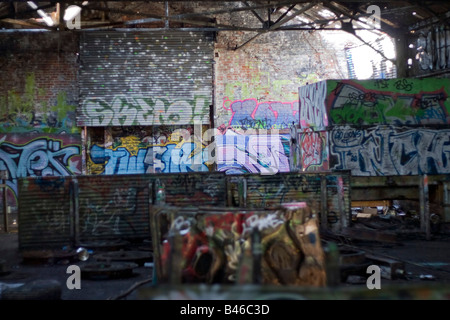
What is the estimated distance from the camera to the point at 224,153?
20.0 metres

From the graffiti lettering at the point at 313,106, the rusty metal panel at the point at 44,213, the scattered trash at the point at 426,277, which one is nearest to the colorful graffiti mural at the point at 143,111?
the graffiti lettering at the point at 313,106

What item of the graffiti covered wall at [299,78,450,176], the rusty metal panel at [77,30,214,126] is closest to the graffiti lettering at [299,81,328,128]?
the graffiti covered wall at [299,78,450,176]

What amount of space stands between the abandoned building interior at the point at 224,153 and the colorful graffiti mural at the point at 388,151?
0.12ft

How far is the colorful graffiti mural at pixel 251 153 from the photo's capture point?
20.0 meters

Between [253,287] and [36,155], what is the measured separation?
16684mm

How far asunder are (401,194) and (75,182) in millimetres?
7775

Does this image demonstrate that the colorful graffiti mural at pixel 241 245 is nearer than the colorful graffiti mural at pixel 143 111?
Yes

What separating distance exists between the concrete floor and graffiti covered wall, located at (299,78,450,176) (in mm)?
2248

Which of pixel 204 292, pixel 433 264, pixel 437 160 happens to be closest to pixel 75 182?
pixel 433 264

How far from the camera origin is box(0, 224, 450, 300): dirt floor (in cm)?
432

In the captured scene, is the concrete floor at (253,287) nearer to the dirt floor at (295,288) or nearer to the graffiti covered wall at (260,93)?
the dirt floor at (295,288)

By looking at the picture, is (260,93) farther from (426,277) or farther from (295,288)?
(295,288)
